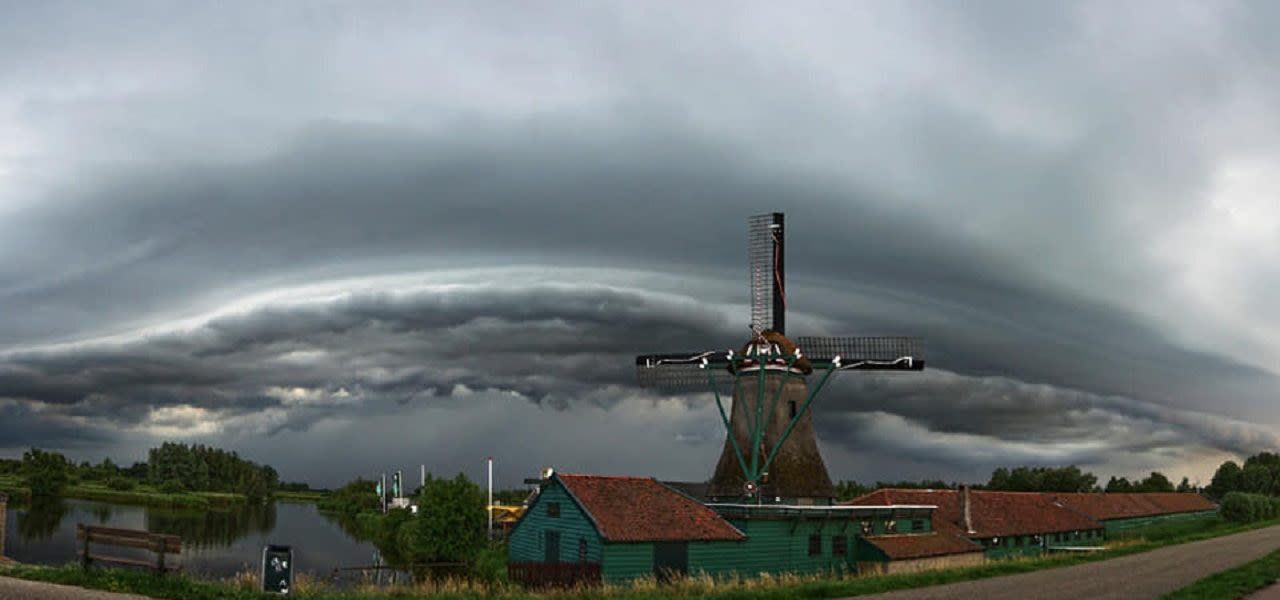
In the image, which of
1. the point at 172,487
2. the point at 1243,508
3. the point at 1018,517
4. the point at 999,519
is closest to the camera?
the point at 999,519

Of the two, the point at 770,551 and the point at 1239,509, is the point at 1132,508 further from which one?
the point at 770,551

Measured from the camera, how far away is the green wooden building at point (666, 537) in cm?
3228

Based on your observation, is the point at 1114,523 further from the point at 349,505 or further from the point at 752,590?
the point at 349,505

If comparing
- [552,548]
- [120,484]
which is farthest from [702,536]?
[120,484]

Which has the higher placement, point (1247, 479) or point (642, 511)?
point (642, 511)

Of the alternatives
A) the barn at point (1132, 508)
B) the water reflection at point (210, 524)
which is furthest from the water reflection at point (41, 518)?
the barn at point (1132, 508)

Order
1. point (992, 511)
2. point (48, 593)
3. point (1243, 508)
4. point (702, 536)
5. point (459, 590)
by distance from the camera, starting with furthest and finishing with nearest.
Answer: point (1243, 508) < point (992, 511) < point (702, 536) < point (459, 590) < point (48, 593)

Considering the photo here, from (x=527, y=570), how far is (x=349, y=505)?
10640cm

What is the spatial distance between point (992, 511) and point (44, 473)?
129m

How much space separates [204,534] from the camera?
81562 millimetres

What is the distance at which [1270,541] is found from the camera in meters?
50.1

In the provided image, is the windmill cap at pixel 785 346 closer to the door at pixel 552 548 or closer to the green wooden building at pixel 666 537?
the green wooden building at pixel 666 537

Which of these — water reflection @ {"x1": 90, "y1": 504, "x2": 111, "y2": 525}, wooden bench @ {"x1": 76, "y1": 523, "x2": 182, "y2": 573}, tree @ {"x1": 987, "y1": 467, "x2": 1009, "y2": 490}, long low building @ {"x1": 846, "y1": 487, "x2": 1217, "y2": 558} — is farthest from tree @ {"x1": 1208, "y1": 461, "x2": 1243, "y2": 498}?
wooden bench @ {"x1": 76, "y1": 523, "x2": 182, "y2": 573}

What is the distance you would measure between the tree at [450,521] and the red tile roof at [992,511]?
20.8 metres
